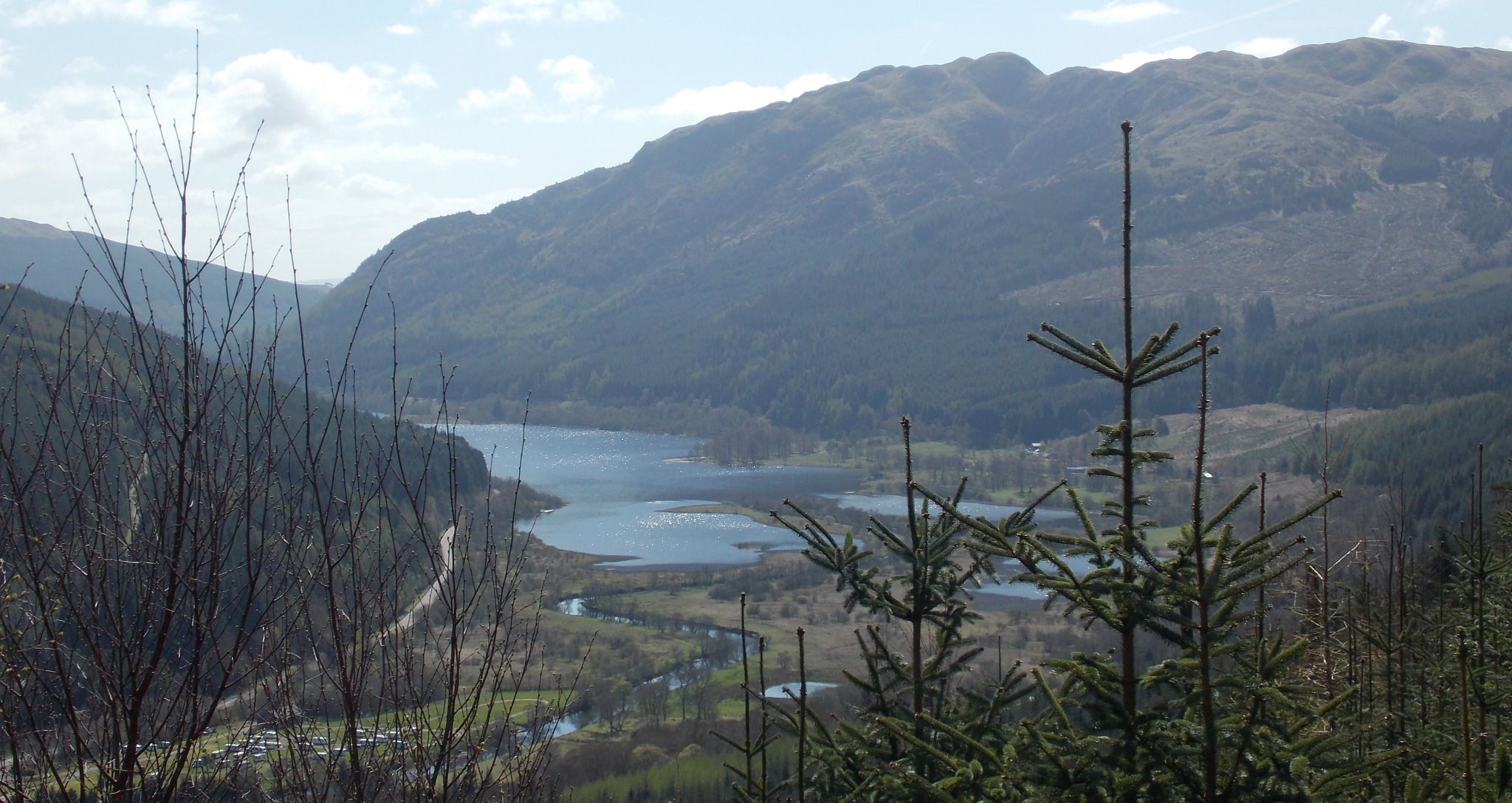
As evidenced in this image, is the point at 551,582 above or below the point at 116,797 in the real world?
below

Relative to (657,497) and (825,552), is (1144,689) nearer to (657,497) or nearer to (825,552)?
(825,552)

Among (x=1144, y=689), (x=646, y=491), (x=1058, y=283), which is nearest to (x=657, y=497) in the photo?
(x=646, y=491)

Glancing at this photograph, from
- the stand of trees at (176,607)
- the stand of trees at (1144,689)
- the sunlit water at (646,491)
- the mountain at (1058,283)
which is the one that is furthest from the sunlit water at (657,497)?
the stand of trees at (176,607)

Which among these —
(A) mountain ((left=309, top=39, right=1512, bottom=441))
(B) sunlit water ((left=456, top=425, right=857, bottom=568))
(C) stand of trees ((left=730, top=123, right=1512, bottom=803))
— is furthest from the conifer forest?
(A) mountain ((left=309, top=39, right=1512, bottom=441))

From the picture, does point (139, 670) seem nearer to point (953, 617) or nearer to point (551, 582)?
point (953, 617)

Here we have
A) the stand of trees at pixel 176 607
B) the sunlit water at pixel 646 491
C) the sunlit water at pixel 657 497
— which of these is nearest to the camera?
the stand of trees at pixel 176 607

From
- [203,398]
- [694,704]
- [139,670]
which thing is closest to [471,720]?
[139,670]

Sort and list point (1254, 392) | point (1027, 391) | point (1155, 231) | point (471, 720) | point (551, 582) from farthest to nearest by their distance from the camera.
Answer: point (1155, 231)
point (1027, 391)
point (1254, 392)
point (551, 582)
point (471, 720)

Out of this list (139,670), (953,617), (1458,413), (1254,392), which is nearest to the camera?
(139,670)

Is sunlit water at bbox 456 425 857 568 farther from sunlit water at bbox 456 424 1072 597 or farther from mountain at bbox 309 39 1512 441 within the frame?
mountain at bbox 309 39 1512 441

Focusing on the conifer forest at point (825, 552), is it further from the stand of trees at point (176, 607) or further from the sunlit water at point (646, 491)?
the sunlit water at point (646, 491)

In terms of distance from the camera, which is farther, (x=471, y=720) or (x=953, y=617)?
(x=953, y=617)
